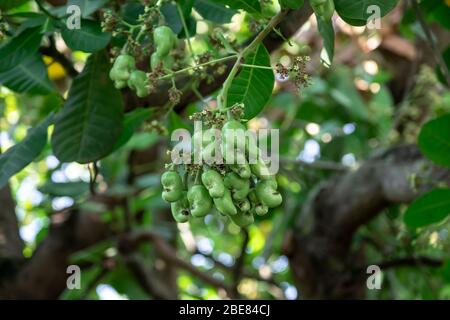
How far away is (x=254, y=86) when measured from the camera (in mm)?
1525

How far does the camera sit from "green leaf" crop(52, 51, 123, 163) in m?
1.83

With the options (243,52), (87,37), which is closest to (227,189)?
(243,52)

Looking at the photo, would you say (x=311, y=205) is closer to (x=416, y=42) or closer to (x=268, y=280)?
(x=268, y=280)

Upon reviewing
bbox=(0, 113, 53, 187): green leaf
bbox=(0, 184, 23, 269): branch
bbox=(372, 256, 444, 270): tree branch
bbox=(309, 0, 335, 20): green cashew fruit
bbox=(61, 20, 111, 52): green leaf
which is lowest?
bbox=(372, 256, 444, 270): tree branch

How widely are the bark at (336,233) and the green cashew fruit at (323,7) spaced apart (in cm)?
148

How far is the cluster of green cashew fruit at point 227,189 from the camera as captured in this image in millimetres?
1226

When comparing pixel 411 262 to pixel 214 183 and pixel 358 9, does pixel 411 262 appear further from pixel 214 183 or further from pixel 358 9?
pixel 214 183

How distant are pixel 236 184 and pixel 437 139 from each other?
2.85 ft

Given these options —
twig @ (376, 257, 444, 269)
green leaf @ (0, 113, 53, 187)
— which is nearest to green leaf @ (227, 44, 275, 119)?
green leaf @ (0, 113, 53, 187)

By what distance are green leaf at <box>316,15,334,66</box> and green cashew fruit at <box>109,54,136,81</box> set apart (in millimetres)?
346

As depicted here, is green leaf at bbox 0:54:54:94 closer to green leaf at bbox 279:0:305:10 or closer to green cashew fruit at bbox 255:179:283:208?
green leaf at bbox 279:0:305:10

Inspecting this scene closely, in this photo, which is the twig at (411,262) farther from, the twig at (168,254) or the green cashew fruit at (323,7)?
the green cashew fruit at (323,7)

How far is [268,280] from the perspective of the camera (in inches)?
125
